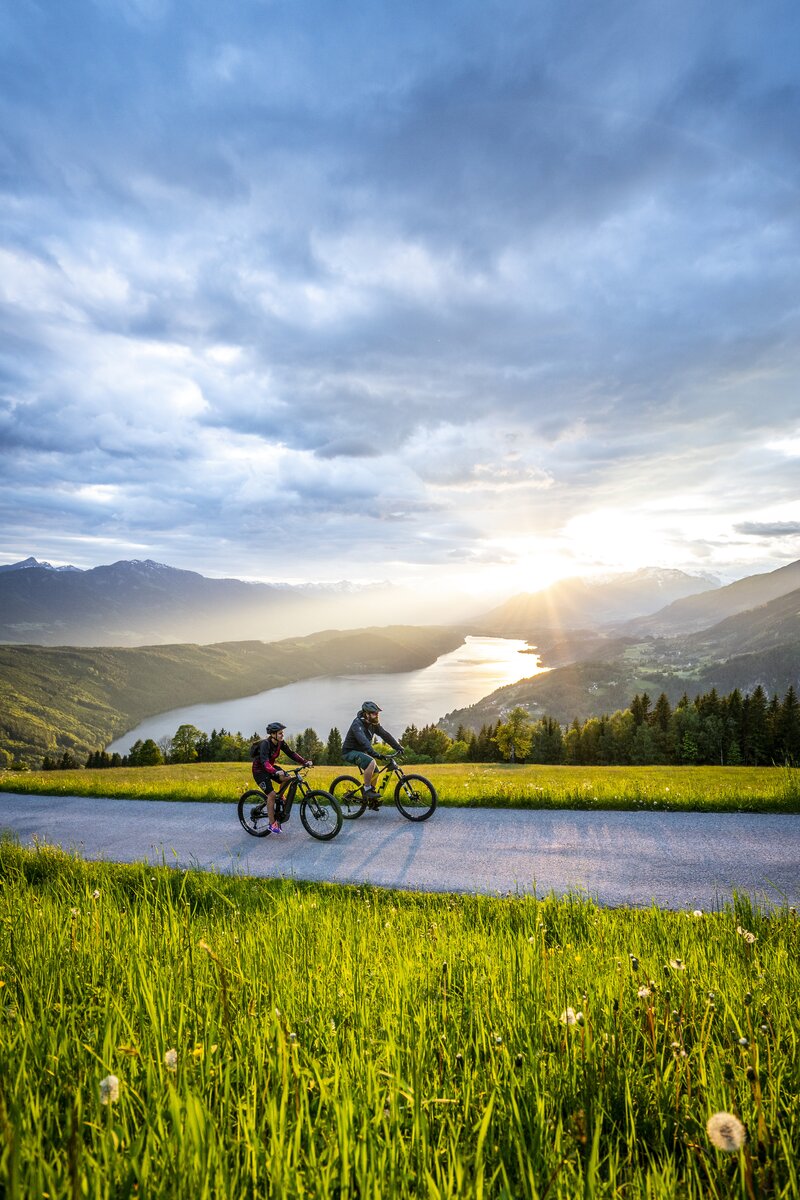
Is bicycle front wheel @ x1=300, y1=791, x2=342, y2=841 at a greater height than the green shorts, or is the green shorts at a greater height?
the green shorts

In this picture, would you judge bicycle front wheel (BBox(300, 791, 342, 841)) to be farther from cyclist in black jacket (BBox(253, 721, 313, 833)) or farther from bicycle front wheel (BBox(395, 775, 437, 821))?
bicycle front wheel (BBox(395, 775, 437, 821))

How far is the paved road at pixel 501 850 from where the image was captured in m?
8.74

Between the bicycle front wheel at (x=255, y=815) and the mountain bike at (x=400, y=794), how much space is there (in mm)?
1588

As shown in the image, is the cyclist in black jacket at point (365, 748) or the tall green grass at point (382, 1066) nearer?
the tall green grass at point (382, 1066)

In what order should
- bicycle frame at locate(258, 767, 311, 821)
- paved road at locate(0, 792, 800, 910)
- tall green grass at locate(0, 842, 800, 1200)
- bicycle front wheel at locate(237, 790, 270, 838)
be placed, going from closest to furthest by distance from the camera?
tall green grass at locate(0, 842, 800, 1200) → paved road at locate(0, 792, 800, 910) → bicycle frame at locate(258, 767, 311, 821) → bicycle front wheel at locate(237, 790, 270, 838)

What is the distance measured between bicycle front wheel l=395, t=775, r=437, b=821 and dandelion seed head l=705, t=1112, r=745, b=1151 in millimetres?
12390

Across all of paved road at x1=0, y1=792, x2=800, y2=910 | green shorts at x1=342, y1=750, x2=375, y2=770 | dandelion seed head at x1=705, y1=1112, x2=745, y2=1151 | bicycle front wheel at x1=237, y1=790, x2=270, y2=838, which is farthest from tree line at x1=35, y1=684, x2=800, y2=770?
dandelion seed head at x1=705, y1=1112, x2=745, y2=1151

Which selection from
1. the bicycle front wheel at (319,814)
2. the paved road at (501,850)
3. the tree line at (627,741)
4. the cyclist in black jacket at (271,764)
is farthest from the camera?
the tree line at (627,741)

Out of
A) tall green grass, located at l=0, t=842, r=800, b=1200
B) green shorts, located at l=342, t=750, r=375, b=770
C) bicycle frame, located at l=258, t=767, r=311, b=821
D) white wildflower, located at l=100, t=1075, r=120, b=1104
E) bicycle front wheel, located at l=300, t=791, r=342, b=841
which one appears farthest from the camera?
green shorts, located at l=342, t=750, r=375, b=770

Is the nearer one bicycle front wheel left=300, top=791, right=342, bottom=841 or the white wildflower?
the white wildflower

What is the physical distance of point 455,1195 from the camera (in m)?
1.60

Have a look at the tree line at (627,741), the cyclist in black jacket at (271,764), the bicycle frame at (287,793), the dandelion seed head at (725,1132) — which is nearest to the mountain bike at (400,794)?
the bicycle frame at (287,793)

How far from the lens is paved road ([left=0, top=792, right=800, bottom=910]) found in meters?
8.74

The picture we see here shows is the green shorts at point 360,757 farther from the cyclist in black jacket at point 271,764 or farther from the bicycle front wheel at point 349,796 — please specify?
the cyclist in black jacket at point 271,764
